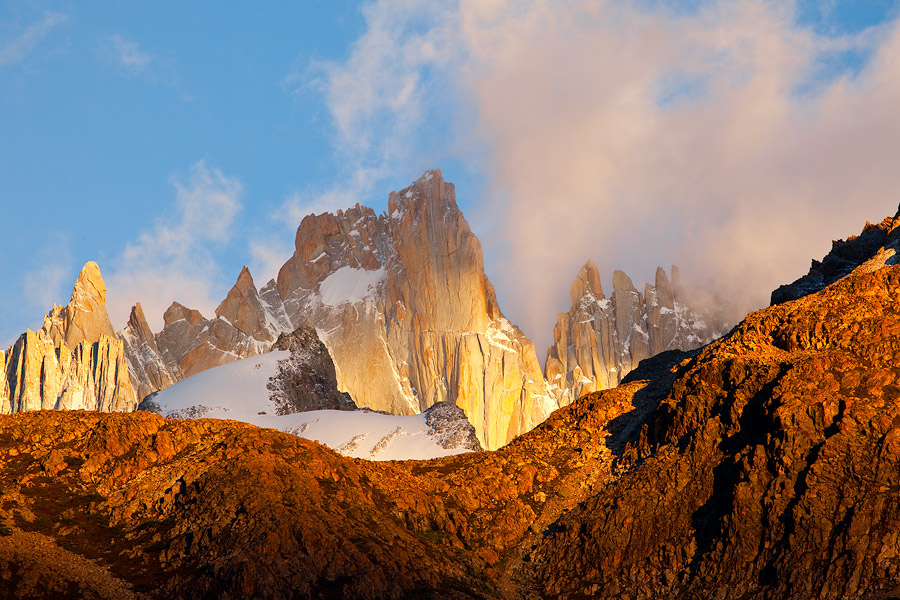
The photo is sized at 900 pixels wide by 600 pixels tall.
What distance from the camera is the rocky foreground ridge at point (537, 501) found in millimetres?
56719

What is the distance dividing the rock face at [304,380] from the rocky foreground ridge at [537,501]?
284 ft

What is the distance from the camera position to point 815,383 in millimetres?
67875

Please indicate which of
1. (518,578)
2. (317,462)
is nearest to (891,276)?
(518,578)

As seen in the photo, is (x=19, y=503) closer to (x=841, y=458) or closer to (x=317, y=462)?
(x=317, y=462)

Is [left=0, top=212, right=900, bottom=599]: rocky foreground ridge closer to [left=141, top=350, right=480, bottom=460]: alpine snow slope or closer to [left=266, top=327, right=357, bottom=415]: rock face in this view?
[left=141, top=350, right=480, bottom=460]: alpine snow slope

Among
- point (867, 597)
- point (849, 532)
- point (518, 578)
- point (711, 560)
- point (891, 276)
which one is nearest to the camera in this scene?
point (867, 597)

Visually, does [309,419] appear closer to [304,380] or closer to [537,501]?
[304,380]

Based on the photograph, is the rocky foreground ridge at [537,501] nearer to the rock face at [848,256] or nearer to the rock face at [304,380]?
the rock face at [848,256]

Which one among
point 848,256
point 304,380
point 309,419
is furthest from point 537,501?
point 304,380

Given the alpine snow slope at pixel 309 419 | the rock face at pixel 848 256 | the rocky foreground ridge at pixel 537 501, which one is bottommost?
the rocky foreground ridge at pixel 537 501

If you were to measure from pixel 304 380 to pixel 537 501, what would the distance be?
103 metres

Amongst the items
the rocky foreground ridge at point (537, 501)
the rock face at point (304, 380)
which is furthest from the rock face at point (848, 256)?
the rock face at point (304, 380)

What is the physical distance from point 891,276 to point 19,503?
65248 millimetres

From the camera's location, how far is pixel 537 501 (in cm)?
7444
